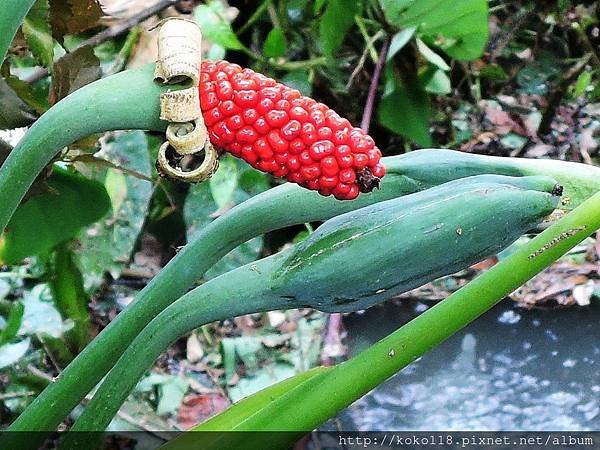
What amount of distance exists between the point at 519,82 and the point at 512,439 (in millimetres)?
816

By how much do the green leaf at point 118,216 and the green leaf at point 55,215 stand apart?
0.21 metres

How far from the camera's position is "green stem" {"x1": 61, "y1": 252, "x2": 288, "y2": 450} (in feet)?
1.08

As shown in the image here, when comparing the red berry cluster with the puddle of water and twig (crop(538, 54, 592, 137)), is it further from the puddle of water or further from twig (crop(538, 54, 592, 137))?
twig (crop(538, 54, 592, 137))

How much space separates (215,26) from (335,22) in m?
0.18

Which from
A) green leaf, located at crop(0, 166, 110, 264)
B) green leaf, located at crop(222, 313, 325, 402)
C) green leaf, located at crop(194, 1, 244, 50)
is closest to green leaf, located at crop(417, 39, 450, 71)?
green leaf, located at crop(194, 1, 244, 50)

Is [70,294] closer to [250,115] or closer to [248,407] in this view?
→ [248,407]

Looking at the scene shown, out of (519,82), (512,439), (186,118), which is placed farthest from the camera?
(519,82)

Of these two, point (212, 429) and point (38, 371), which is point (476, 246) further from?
point (38, 371)

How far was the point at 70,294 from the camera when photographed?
70 cm

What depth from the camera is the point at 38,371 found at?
74 cm

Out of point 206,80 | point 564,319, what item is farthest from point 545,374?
point 206,80

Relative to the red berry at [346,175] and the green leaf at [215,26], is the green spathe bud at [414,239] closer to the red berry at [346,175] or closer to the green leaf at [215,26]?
the red berry at [346,175]

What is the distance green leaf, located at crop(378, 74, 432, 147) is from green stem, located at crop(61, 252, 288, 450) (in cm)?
73

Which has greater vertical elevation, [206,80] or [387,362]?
[206,80]
